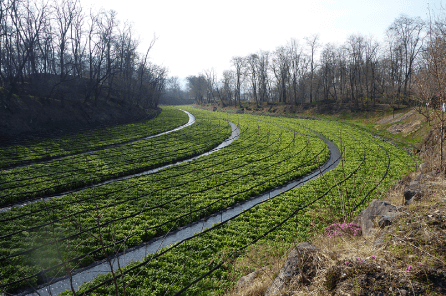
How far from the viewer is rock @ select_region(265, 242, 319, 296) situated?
5.82 meters

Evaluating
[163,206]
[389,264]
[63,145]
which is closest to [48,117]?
[63,145]

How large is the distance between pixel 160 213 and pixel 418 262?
35.0 feet

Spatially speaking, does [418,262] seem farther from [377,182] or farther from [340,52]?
[340,52]

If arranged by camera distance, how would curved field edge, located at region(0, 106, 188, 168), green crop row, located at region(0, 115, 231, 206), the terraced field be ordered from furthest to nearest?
curved field edge, located at region(0, 106, 188, 168) < green crop row, located at region(0, 115, 231, 206) < the terraced field

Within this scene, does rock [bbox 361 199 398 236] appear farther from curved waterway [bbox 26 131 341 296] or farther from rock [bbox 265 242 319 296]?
rock [bbox 265 242 319 296]

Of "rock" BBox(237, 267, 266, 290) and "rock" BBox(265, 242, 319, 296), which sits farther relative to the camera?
"rock" BBox(237, 267, 266, 290)

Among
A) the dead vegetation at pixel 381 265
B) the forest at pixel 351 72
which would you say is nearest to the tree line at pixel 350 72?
the forest at pixel 351 72

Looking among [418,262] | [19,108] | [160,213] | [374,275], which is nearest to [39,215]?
[160,213]

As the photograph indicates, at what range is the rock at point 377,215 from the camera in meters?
7.86

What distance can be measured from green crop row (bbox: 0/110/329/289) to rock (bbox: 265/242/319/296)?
11.6 feet

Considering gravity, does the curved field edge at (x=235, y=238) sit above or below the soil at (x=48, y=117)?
below

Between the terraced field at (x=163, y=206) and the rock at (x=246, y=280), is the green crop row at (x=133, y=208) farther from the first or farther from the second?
the rock at (x=246, y=280)

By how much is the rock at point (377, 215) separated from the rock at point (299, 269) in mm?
3174

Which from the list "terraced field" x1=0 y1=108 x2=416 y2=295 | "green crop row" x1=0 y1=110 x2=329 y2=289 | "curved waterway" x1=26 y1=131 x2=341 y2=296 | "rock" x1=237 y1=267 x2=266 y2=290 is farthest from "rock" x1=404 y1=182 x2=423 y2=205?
"rock" x1=237 y1=267 x2=266 y2=290
